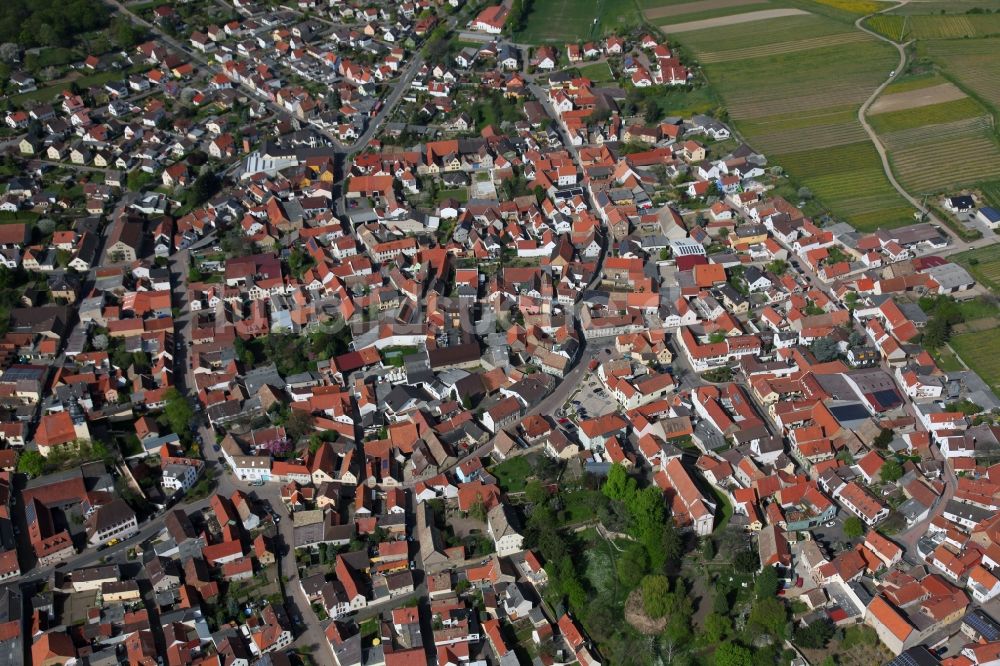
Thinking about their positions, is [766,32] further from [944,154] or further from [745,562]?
[745,562]

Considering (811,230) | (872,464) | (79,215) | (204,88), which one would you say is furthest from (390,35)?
(872,464)

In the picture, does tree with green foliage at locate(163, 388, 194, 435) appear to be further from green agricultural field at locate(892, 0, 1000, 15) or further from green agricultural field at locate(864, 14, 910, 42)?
green agricultural field at locate(892, 0, 1000, 15)

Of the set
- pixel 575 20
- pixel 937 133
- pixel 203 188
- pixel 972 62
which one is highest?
pixel 575 20

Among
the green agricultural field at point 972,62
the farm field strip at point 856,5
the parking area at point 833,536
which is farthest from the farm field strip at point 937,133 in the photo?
the parking area at point 833,536

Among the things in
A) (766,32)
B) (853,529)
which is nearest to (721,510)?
→ (853,529)

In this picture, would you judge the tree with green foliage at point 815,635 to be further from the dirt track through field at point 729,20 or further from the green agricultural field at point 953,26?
the dirt track through field at point 729,20
